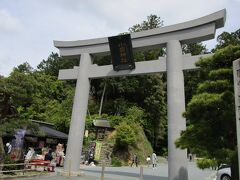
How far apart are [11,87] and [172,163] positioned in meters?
9.05

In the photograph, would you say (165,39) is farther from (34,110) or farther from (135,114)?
(34,110)

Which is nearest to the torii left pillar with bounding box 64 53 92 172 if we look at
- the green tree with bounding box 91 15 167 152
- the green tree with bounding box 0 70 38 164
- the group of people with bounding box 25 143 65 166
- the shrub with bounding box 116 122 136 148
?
the green tree with bounding box 0 70 38 164

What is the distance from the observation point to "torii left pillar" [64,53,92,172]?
17234 millimetres

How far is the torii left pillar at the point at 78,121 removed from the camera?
679 inches

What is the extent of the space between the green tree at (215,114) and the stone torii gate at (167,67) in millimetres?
3976

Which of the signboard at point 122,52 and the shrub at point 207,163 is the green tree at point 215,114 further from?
the signboard at point 122,52

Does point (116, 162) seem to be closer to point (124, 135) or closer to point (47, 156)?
point (124, 135)

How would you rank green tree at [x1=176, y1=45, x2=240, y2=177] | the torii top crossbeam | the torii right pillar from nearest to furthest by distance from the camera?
green tree at [x1=176, y1=45, x2=240, y2=177], the torii right pillar, the torii top crossbeam

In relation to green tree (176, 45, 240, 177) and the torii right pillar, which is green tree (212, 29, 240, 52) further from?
green tree (176, 45, 240, 177)

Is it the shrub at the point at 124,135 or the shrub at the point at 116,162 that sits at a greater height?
the shrub at the point at 124,135

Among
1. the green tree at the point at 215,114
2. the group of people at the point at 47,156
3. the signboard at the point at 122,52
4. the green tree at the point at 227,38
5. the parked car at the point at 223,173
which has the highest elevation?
the green tree at the point at 227,38

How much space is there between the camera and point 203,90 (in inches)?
381

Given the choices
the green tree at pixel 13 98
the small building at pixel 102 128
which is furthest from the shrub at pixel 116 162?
the green tree at pixel 13 98

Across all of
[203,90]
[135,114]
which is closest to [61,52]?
[203,90]
